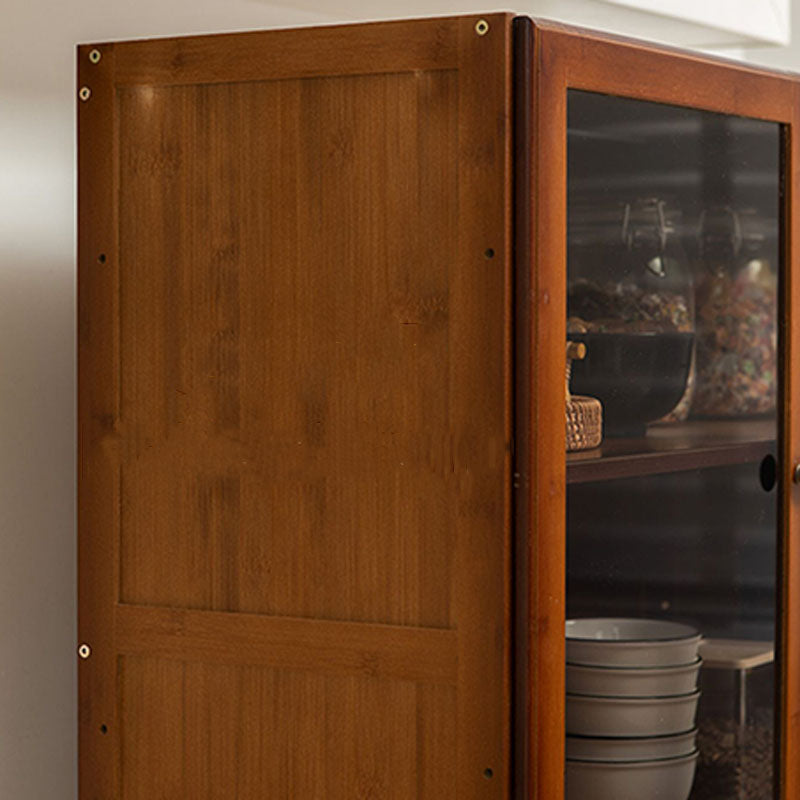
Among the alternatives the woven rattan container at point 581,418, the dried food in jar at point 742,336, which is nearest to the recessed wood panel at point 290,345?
the woven rattan container at point 581,418

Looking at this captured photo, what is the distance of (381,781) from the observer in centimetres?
138

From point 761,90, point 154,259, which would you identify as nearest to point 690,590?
point 761,90

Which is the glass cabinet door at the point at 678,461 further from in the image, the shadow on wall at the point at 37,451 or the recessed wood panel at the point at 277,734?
the shadow on wall at the point at 37,451

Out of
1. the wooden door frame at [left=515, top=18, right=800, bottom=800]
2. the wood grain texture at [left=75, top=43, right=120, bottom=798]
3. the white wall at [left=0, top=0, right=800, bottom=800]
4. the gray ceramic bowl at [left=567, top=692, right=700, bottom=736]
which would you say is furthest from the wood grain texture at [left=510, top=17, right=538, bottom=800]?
the white wall at [left=0, top=0, right=800, bottom=800]

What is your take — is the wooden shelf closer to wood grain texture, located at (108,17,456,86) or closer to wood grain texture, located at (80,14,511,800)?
wood grain texture, located at (80,14,511,800)

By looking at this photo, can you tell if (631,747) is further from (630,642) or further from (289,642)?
(289,642)

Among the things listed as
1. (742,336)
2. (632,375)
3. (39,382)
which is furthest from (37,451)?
(742,336)

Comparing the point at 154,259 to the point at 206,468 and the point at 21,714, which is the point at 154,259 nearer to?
the point at 206,468

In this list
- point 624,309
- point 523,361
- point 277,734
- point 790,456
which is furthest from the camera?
point 790,456

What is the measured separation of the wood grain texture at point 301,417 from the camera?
1318 millimetres

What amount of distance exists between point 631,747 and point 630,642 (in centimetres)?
11

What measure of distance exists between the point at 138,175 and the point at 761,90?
2.14 ft

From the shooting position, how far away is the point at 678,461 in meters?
1.60

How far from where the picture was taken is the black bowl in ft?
4.79
